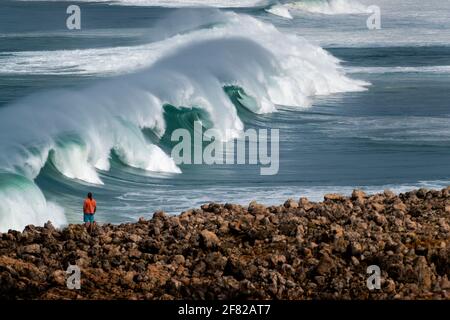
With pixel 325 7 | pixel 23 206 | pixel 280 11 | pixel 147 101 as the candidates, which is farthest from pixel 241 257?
pixel 325 7

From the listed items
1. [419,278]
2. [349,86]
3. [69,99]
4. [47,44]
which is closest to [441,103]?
[349,86]

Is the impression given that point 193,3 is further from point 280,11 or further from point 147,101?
point 147,101

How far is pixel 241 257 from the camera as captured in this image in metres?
15.7

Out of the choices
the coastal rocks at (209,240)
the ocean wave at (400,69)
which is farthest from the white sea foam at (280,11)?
the coastal rocks at (209,240)

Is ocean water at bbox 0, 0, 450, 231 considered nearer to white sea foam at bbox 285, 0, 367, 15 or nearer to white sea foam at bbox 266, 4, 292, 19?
white sea foam at bbox 266, 4, 292, 19

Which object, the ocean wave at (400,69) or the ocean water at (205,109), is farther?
the ocean wave at (400,69)

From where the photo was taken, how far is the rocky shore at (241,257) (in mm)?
14383

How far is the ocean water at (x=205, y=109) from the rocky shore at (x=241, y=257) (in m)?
3.73

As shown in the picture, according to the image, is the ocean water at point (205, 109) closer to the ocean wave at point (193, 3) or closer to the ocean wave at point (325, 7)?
the ocean wave at point (325, 7)

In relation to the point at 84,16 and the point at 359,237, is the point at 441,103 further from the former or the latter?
the point at 84,16

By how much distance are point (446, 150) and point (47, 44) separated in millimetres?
25876

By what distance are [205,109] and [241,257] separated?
17.7 meters
